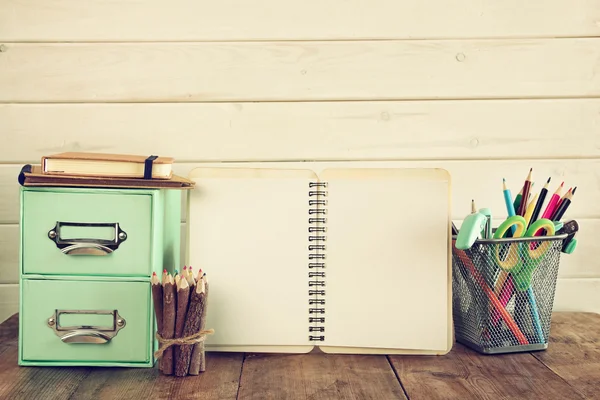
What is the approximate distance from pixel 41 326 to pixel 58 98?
482 millimetres

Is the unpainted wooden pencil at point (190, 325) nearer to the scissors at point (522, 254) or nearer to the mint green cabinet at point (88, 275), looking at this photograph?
the mint green cabinet at point (88, 275)

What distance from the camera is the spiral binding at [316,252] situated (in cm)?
100

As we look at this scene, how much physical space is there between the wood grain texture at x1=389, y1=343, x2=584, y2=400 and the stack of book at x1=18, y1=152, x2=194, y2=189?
0.44 metres

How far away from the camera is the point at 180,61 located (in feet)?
3.90

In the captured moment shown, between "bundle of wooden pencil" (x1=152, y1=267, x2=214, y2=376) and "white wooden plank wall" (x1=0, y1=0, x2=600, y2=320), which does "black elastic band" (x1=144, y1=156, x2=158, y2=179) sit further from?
"white wooden plank wall" (x1=0, y1=0, x2=600, y2=320)

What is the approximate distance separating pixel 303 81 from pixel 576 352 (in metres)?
0.67

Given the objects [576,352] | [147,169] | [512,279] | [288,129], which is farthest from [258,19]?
[576,352]

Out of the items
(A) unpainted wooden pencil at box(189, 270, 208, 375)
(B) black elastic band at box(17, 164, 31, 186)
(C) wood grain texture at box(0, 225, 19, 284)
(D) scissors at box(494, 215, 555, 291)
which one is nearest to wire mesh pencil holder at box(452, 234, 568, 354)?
(D) scissors at box(494, 215, 555, 291)

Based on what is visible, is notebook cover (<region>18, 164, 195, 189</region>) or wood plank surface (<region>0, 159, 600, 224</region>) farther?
wood plank surface (<region>0, 159, 600, 224</region>)

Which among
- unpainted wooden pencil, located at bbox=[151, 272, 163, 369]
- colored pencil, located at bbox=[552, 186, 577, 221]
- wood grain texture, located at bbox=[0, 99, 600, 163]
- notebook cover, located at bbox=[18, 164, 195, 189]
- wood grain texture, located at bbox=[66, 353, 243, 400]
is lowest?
Result: wood grain texture, located at bbox=[66, 353, 243, 400]

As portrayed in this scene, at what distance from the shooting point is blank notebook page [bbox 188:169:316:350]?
99 centimetres

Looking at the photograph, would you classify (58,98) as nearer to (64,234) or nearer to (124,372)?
(64,234)

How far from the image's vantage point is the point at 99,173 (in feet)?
2.96

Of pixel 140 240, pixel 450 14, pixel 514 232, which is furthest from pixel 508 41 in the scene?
pixel 140 240
